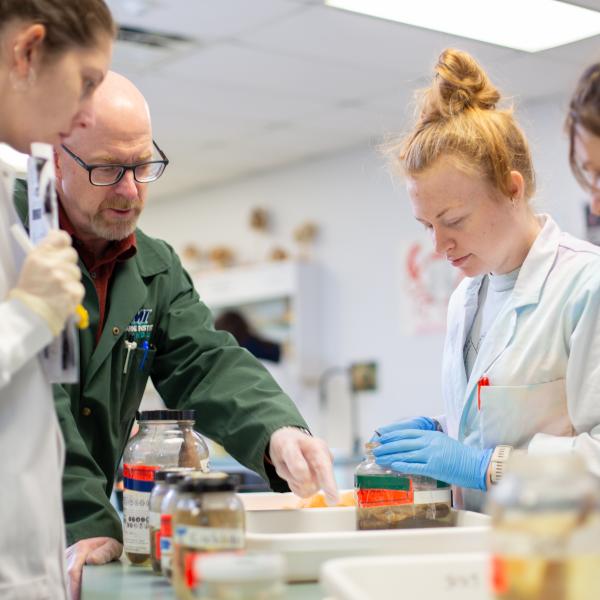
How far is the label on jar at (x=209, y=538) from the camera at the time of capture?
1071 millimetres

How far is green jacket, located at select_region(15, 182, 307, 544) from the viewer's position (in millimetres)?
1671

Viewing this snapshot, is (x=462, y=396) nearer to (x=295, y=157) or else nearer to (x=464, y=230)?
(x=464, y=230)

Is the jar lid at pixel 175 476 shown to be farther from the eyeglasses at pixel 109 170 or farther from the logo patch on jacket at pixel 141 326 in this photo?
the eyeglasses at pixel 109 170

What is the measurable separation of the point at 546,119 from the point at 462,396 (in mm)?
3656

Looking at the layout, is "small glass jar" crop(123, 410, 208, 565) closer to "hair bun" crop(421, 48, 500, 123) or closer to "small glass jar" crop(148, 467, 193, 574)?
"small glass jar" crop(148, 467, 193, 574)

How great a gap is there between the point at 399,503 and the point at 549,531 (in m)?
0.73

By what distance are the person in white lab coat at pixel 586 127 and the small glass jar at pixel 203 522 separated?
0.67 m

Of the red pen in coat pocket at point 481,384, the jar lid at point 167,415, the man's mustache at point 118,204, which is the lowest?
the jar lid at point 167,415

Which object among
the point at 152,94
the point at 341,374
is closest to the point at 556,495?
the point at 152,94

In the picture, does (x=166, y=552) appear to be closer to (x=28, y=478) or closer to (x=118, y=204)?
(x=28, y=478)

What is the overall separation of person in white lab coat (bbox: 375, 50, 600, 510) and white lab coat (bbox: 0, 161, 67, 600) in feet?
2.20

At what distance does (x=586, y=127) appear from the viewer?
1356 mm

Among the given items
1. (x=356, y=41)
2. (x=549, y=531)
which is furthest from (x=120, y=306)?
(x=356, y=41)

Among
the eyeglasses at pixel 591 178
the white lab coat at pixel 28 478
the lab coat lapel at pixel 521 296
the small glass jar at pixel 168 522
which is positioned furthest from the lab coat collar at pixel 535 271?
the white lab coat at pixel 28 478
